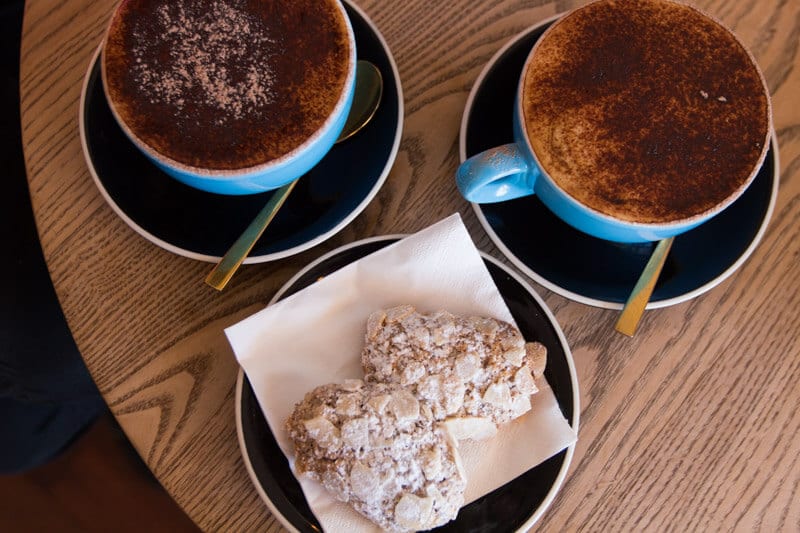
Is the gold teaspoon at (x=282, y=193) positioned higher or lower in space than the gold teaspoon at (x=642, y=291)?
higher

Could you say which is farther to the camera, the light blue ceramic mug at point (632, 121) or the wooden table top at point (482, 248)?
the wooden table top at point (482, 248)

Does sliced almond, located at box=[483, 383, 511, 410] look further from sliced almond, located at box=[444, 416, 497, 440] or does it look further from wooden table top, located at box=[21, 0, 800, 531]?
wooden table top, located at box=[21, 0, 800, 531]

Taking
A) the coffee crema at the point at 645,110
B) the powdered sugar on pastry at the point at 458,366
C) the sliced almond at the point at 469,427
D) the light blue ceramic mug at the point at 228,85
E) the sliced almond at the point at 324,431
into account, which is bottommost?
the sliced almond at the point at 469,427

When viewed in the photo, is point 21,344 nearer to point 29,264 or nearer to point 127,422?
point 29,264

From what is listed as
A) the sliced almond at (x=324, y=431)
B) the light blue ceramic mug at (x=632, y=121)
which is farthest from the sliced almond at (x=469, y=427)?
the light blue ceramic mug at (x=632, y=121)

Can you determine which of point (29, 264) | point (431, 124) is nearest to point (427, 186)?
point (431, 124)

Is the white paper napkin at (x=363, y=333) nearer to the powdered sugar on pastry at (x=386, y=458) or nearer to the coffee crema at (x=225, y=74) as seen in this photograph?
the powdered sugar on pastry at (x=386, y=458)
